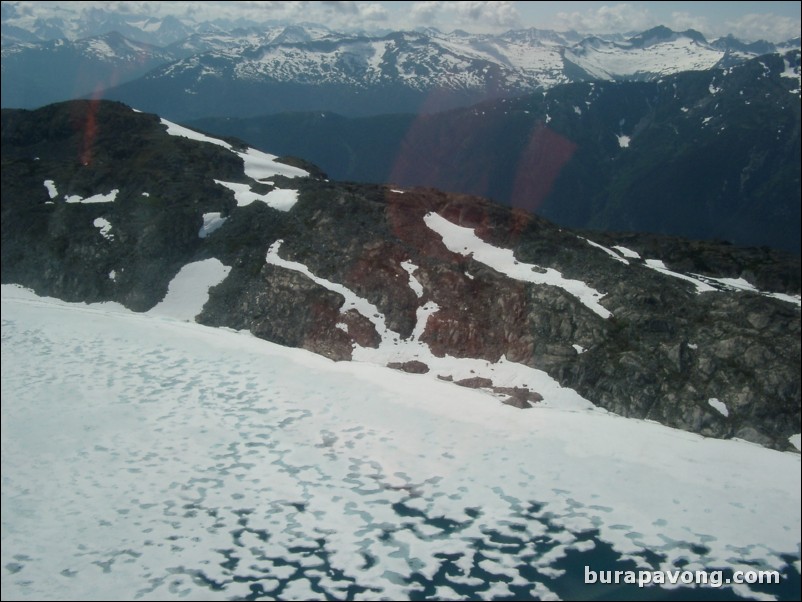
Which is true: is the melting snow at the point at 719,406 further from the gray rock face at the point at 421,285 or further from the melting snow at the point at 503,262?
the melting snow at the point at 503,262

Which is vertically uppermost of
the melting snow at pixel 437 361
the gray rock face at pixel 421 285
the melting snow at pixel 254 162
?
the melting snow at pixel 254 162

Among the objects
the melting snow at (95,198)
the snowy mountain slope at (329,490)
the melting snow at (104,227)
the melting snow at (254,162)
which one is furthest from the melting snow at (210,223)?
the snowy mountain slope at (329,490)

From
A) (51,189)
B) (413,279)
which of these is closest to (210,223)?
(51,189)

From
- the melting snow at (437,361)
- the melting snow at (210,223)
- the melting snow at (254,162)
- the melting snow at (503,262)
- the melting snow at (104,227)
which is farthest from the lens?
the melting snow at (254,162)

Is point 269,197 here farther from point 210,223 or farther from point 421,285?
point 421,285

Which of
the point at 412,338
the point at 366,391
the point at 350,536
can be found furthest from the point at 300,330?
the point at 350,536

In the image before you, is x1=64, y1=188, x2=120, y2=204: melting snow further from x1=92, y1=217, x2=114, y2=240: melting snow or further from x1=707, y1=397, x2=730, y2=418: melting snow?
x1=707, y1=397, x2=730, y2=418: melting snow

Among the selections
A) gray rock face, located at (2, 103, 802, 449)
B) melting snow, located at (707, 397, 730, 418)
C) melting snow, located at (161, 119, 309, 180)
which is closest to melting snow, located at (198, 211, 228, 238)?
gray rock face, located at (2, 103, 802, 449)
